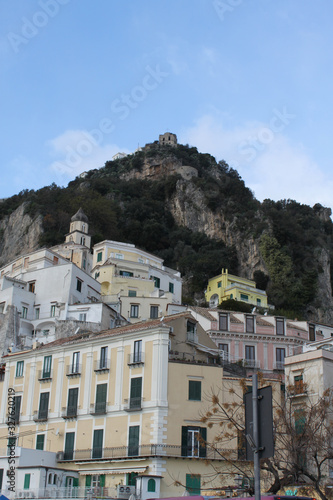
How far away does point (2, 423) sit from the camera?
134 feet

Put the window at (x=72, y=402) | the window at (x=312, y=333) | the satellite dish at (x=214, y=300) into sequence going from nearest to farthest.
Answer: the window at (x=72, y=402) → the window at (x=312, y=333) → the satellite dish at (x=214, y=300)

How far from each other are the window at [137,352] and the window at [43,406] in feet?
22.7

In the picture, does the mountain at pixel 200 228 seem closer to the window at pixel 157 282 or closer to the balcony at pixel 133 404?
the window at pixel 157 282

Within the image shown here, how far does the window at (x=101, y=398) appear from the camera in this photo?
37531 mm

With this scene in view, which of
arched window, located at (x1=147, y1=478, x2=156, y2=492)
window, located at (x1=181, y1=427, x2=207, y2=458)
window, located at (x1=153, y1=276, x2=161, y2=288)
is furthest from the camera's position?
window, located at (x1=153, y1=276, x2=161, y2=288)

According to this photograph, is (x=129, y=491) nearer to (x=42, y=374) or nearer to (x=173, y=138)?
(x=42, y=374)

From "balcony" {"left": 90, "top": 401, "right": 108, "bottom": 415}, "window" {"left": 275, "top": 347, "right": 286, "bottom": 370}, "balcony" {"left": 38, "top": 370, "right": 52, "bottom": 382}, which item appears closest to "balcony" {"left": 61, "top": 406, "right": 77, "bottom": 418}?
"balcony" {"left": 90, "top": 401, "right": 108, "bottom": 415}

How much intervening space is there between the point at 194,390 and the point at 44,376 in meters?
10.4

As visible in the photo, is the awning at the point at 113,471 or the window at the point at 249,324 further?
the window at the point at 249,324

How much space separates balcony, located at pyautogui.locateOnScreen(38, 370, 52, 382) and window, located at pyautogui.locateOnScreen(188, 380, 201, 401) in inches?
379

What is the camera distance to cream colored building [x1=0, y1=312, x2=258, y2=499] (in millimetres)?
34406

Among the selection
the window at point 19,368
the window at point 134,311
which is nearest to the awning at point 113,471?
the window at point 19,368

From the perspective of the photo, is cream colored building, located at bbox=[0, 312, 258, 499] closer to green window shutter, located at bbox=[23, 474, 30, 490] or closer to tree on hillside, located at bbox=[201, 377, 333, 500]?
green window shutter, located at bbox=[23, 474, 30, 490]

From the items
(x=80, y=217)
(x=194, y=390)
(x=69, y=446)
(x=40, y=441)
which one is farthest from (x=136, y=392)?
(x=80, y=217)
